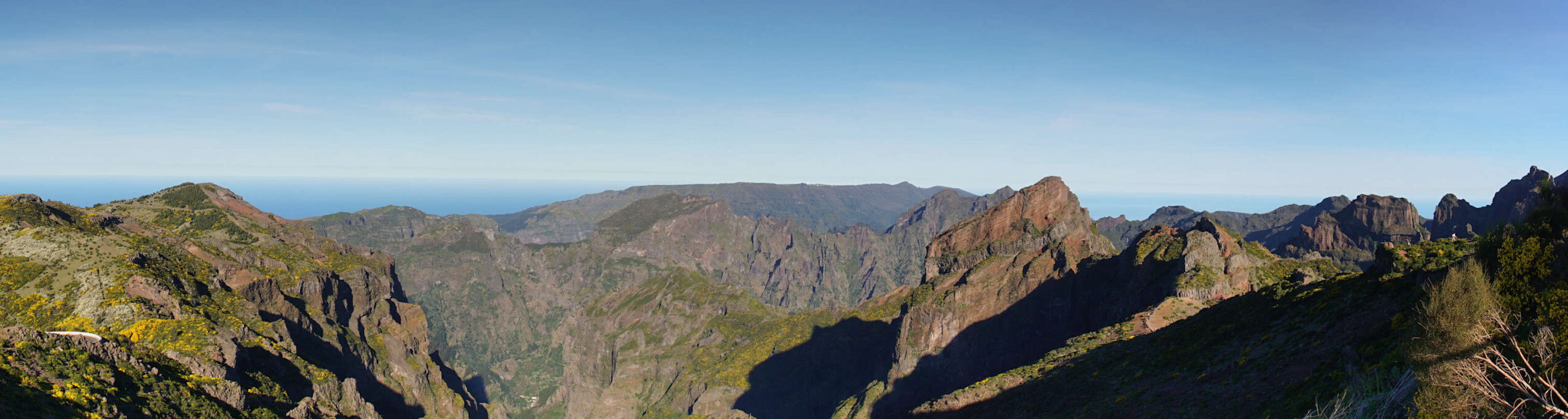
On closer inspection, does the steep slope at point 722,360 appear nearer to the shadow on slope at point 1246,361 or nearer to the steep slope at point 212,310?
the steep slope at point 212,310

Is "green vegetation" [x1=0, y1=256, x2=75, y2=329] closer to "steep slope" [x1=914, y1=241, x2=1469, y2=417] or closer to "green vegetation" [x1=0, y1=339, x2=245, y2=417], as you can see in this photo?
"green vegetation" [x1=0, y1=339, x2=245, y2=417]

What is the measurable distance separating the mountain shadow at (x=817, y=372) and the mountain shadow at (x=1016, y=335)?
22.3m

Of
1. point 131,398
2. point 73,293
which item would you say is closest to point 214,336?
point 73,293

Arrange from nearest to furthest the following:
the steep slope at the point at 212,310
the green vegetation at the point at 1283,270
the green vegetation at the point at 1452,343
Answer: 1. the green vegetation at the point at 1452,343
2. the steep slope at the point at 212,310
3. the green vegetation at the point at 1283,270

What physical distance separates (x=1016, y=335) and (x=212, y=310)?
122515 millimetres

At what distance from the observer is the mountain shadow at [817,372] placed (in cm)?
14962

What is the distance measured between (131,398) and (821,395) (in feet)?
399

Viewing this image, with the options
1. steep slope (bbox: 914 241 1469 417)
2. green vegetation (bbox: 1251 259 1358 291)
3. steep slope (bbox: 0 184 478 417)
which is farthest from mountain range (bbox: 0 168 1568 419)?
green vegetation (bbox: 1251 259 1358 291)

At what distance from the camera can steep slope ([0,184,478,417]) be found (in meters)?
60.3

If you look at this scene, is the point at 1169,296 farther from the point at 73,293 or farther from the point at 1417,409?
the point at 73,293

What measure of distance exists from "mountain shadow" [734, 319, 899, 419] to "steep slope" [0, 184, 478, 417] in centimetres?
6565

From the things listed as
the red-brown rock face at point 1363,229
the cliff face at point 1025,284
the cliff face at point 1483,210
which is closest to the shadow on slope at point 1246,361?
the cliff face at point 1025,284

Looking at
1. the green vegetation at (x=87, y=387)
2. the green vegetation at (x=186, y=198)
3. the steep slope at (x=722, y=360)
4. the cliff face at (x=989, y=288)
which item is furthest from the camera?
the steep slope at (x=722, y=360)

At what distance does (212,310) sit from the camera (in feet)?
270
